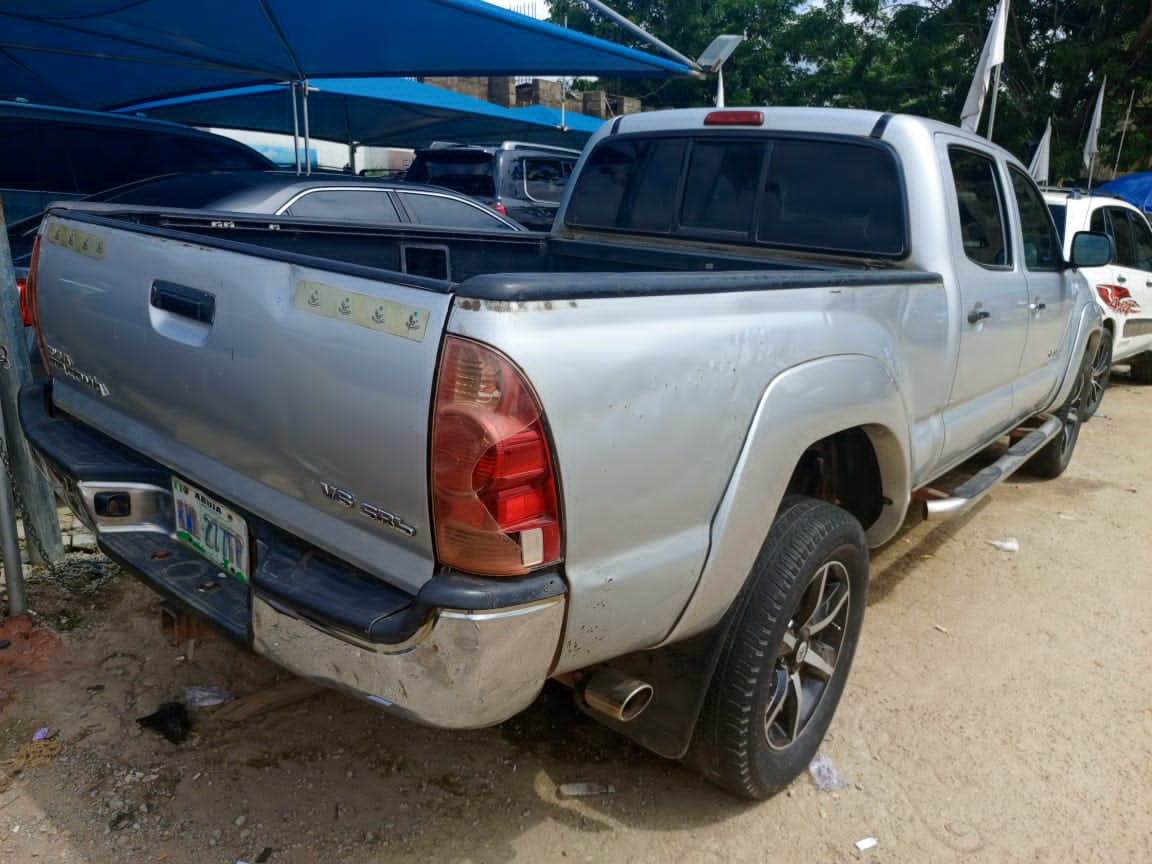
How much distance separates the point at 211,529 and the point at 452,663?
33.7 inches

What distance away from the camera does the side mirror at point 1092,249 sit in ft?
13.8

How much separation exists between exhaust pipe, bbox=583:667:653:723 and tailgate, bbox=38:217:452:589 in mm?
550

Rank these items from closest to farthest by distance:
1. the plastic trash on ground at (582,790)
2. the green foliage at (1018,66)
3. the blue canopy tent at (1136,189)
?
the plastic trash on ground at (582,790) → the blue canopy tent at (1136,189) → the green foliage at (1018,66)

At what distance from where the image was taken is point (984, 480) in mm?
3592

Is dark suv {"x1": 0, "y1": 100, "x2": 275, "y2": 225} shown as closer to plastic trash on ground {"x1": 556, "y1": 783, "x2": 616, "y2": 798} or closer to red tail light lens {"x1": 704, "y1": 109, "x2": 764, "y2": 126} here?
red tail light lens {"x1": 704, "y1": 109, "x2": 764, "y2": 126}

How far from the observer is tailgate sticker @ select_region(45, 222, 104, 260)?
2.37 meters

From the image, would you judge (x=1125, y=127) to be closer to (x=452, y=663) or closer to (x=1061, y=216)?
(x=1061, y=216)

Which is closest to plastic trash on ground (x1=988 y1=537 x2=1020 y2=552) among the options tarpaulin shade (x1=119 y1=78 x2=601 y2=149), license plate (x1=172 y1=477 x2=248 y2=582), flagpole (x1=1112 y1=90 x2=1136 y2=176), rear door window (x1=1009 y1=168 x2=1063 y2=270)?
rear door window (x1=1009 y1=168 x2=1063 y2=270)

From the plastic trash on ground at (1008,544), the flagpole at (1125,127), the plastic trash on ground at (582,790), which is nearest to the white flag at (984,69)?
the flagpole at (1125,127)

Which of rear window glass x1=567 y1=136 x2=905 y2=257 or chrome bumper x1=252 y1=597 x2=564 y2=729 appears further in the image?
rear window glass x1=567 y1=136 x2=905 y2=257

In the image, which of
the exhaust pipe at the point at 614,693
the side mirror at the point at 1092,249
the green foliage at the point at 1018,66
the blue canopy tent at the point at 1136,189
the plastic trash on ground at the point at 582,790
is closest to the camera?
the exhaust pipe at the point at 614,693

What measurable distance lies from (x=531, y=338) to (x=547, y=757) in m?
1.58

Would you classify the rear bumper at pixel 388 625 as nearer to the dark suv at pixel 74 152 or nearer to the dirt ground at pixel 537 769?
the dirt ground at pixel 537 769

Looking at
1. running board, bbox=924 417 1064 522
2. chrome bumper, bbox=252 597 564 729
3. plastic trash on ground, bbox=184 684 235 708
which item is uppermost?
chrome bumper, bbox=252 597 564 729
